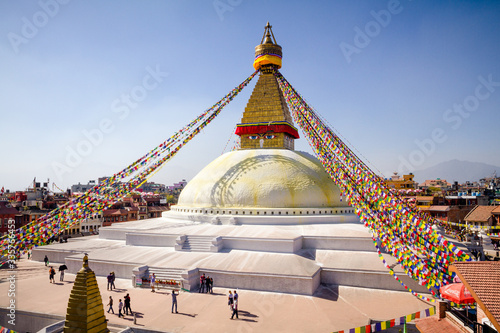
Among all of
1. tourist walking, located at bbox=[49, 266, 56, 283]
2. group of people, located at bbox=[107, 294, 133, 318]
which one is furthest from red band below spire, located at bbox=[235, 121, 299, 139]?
group of people, located at bbox=[107, 294, 133, 318]

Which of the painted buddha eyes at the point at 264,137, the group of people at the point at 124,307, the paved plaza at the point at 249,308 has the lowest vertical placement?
the paved plaza at the point at 249,308

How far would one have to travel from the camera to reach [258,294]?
9.75 m

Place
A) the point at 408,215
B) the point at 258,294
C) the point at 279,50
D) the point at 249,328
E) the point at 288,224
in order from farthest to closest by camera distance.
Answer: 1. the point at 279,50
2. the point at 288,224
3. the point at 408,215
4. the point at 258,294
5. the point at 249,328

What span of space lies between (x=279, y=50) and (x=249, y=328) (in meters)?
15.8

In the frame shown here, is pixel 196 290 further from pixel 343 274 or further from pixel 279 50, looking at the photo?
pixel 279 50

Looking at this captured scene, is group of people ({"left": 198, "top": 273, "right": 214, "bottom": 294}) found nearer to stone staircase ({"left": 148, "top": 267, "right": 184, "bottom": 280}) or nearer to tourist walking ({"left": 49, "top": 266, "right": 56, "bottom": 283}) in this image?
stone staircase ({"left": 148, "top": 267, "right": 184, "bottom": 280})

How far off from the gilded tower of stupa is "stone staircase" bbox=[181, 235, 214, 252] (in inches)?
278

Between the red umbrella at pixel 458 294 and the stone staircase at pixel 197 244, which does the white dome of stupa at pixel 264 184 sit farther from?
the red umbrella at pixel 458 294

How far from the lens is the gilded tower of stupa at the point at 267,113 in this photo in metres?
17.6

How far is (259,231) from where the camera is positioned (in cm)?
1303

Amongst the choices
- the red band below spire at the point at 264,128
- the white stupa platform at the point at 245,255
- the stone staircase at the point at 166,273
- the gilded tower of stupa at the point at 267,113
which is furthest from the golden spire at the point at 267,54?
the stone staircase at the point at 166,273

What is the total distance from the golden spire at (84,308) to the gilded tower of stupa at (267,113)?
13.9 m

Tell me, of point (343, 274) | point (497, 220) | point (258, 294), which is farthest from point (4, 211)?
point (497, 220)

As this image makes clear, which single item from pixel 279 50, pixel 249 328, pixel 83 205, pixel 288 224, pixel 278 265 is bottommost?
pixel 249 328
